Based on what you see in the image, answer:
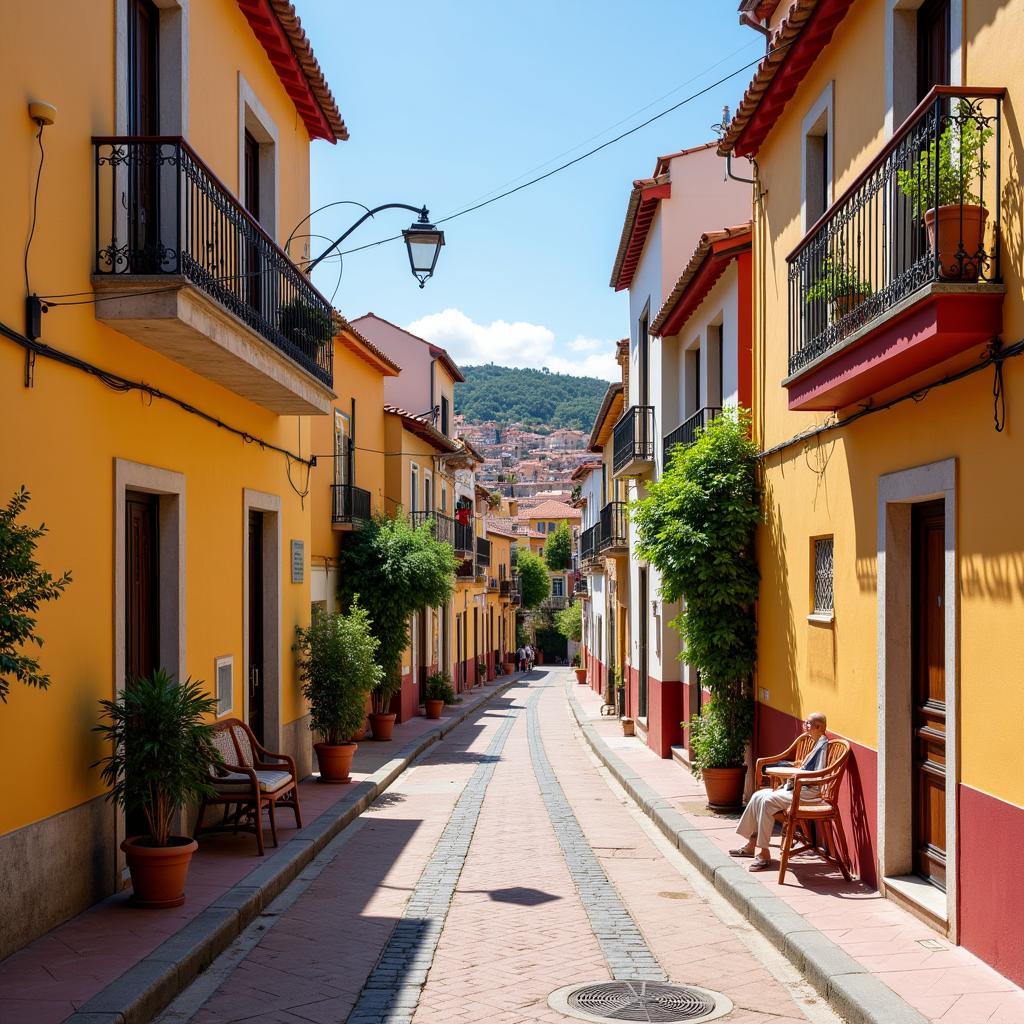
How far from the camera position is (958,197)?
6.52 meters

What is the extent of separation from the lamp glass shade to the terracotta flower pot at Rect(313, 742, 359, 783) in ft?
19.5

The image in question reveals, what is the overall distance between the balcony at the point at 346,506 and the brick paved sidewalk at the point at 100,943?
11021mm

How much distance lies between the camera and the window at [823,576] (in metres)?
9.98

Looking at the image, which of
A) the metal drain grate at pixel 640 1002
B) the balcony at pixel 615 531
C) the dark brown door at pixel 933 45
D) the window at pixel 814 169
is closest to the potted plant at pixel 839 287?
the dark brown door at pixel 933 45

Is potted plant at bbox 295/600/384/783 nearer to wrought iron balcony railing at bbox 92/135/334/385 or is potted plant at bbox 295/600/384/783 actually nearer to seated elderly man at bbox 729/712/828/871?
wrought iron balcony railing at bbox 92/135/334/385

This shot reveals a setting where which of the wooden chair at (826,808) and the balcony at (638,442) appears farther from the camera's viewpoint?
the balcony at (638,442)

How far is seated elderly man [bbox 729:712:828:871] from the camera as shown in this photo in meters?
9.36

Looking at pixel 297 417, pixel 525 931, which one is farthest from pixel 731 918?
pixel 297 417

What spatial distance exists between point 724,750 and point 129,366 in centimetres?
709

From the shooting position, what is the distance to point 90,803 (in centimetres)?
780


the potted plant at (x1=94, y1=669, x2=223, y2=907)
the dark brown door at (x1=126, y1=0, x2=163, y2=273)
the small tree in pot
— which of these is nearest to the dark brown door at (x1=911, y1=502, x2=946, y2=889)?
the potted plant at (x1=94, y1=669, x2=223, y2=907)

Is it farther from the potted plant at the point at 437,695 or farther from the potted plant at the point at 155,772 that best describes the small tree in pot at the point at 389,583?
the potted plant at the point at 155,772

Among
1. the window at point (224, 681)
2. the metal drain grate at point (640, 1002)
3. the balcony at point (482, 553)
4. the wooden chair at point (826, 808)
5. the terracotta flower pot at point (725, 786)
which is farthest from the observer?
the balcony at point (482, 553)

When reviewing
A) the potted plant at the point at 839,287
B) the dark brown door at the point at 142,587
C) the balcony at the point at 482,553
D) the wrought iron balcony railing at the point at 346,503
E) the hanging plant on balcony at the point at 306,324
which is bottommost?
the dark brown door at the point at 142,587
